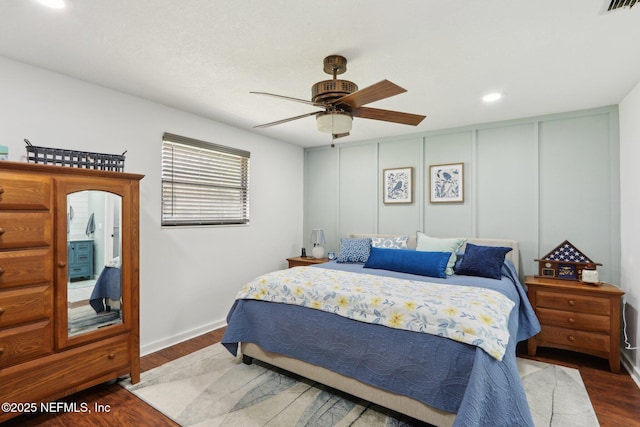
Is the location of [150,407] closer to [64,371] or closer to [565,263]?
[64,371]

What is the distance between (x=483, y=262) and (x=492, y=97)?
1573 millimetres

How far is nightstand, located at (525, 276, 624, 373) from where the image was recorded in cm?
281

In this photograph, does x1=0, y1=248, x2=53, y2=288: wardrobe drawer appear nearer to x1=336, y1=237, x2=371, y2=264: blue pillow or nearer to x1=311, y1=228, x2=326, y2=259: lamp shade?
x1=336, y1=237, x2=371, y2=264: blue pillow

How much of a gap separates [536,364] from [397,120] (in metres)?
2.57

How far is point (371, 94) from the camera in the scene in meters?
1.99

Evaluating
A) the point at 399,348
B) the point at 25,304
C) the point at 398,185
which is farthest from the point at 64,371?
the point at 398,185

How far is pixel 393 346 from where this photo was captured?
Result: 207 cm

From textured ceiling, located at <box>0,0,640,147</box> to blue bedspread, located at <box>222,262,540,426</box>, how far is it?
178 cm

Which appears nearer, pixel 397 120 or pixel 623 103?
pixel 397 120

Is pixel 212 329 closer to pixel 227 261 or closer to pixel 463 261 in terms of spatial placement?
pixel 227 261

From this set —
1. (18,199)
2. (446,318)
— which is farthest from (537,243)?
(18,199)

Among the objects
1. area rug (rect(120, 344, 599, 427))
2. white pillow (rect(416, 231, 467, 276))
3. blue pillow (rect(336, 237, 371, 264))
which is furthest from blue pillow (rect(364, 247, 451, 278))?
area rug (rect(120, 344, 599, 427))

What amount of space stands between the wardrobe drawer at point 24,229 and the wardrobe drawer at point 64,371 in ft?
2.52

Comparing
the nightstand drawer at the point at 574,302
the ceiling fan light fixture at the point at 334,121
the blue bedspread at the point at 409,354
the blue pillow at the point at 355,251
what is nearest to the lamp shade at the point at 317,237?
the blue pillow at the point at 355,251
